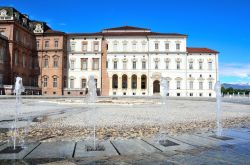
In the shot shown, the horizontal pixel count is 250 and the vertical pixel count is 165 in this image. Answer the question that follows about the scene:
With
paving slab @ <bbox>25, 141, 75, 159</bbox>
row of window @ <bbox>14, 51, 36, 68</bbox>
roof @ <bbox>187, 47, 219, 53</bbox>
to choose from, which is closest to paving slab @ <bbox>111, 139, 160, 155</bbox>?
paving slab @ <bbox>25, 141, 75, 159</bbox>

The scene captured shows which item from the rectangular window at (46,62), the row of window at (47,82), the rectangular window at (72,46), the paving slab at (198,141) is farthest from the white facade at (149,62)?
the paving slab at (198,141)

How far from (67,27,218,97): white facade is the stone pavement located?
4995cm

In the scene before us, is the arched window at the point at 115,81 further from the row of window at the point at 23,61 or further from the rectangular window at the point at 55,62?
the row of window at the point at 23,61

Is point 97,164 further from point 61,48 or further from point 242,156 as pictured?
point 61,48

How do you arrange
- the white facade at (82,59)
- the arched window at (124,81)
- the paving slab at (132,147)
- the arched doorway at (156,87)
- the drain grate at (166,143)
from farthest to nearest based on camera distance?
the arched doorway at (156,87) < the arched window at (124,81) < the white facade at (82,59) < the drain grate at (166,143) < the paving slab at (132,147)

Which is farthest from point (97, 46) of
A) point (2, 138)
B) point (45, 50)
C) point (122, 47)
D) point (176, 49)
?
point (2, 138)

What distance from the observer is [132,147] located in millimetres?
5789

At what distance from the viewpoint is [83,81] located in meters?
56.7

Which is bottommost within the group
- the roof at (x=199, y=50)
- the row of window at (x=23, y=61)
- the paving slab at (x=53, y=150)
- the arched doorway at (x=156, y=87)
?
the paving slab at (x=53, y=150)

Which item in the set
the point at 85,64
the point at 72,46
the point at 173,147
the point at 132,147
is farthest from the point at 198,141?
the point at 72,46

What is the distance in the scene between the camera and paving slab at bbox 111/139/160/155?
17.7 feet

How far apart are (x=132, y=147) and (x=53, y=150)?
1.61 meters

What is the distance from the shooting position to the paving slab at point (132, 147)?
5.41 m

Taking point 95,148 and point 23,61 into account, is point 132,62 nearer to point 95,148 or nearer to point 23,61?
point 23,61
